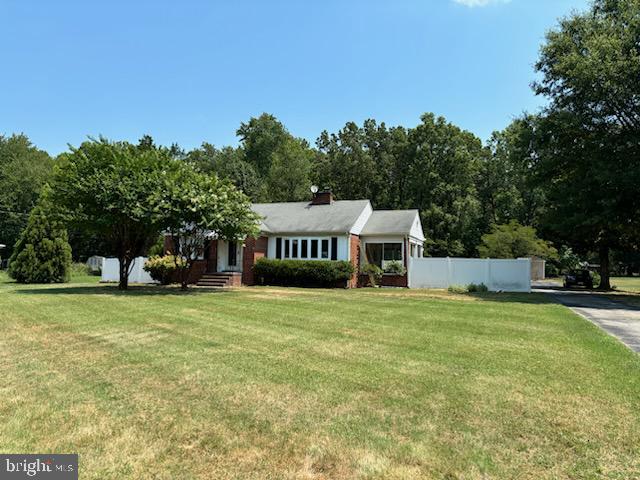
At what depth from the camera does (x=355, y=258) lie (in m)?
26.1

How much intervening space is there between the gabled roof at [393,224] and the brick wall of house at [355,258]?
0.79 metres

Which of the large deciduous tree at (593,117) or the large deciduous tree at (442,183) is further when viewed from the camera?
the large deciduous tree at (442,183)

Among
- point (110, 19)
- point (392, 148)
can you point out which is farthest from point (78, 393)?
point (392, 148)

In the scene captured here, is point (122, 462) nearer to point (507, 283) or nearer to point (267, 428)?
point (267, 428)

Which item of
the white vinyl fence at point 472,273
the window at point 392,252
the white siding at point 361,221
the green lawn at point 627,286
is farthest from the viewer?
the green lawn at point 627,286

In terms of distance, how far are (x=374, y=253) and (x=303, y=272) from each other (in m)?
5.83

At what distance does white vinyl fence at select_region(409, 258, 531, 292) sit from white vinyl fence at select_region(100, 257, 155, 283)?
15464mm

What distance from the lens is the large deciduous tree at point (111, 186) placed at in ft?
56.3

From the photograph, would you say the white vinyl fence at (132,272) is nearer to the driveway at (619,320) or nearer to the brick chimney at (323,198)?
the brick chimney at (323,198)

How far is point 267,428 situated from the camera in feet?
13.4

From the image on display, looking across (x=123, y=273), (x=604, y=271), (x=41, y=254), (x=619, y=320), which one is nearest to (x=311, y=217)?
(x=123, y=273)

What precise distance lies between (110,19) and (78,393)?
39.2 feet

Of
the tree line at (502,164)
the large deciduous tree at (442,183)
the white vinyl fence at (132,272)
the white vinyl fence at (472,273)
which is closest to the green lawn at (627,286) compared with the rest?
the tree line at (502,164)

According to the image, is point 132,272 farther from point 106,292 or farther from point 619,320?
point 619,320
